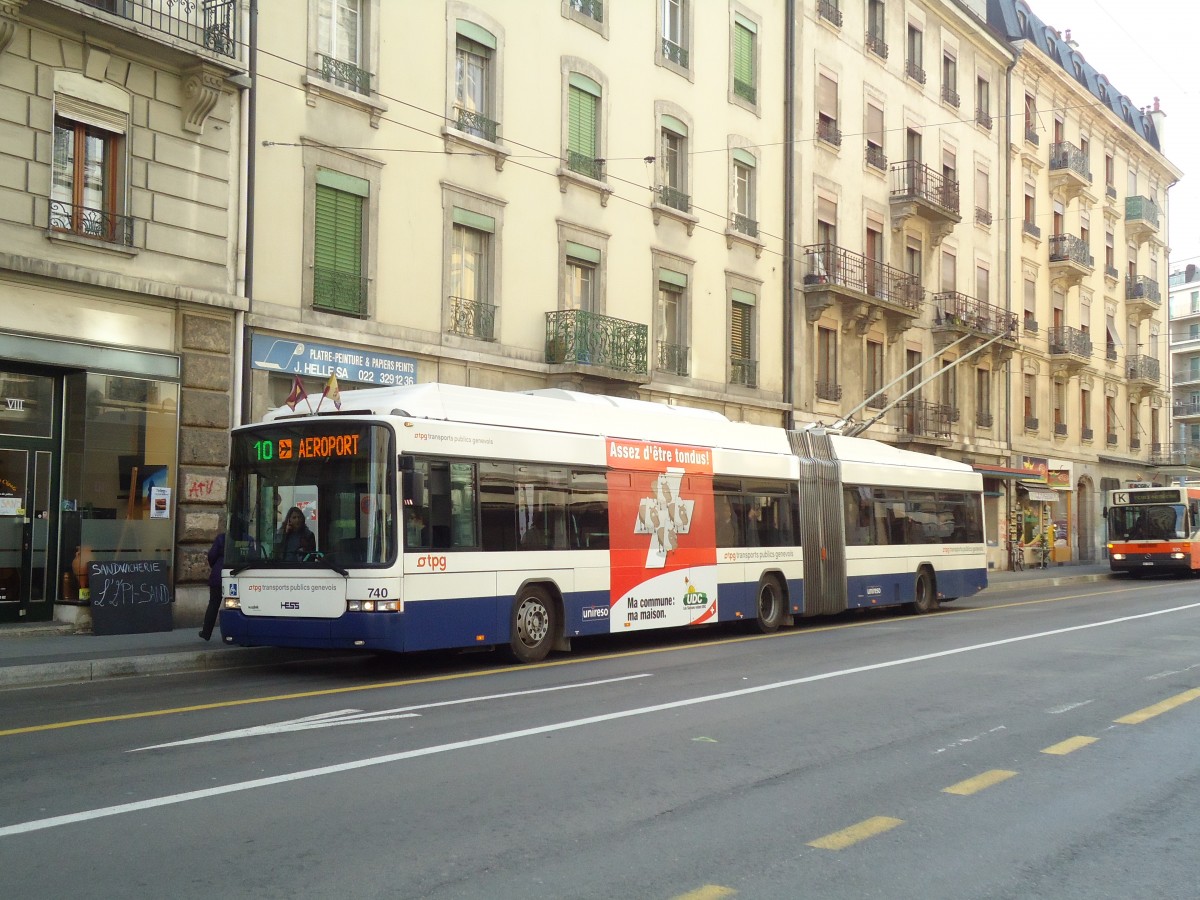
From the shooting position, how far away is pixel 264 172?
59.7 feet

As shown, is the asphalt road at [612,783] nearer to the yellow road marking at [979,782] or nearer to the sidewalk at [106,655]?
the yellow road marking at [979,782]

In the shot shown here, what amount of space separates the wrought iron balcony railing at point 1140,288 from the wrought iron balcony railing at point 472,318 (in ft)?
133

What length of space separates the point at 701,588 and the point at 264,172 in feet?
29.4

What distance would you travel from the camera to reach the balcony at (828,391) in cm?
3170

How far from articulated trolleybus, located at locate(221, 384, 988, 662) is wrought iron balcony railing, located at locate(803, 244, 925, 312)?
11631mm

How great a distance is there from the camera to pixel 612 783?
279 inches

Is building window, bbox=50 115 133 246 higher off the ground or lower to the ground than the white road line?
higher

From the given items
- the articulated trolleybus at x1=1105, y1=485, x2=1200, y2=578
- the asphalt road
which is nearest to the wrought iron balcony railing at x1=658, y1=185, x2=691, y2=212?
the asphalt road

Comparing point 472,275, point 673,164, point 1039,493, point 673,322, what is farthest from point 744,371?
point 1039,493

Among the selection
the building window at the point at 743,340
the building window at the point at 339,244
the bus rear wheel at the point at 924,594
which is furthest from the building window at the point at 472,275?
the bus rear wheel at the point at 924,594

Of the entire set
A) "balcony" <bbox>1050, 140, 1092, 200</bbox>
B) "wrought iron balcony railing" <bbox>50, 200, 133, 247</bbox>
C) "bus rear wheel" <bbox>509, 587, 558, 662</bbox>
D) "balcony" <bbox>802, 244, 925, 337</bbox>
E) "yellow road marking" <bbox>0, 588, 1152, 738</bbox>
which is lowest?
"yellow road marking" <bbox>0, 588, 1152, 738</bbox>

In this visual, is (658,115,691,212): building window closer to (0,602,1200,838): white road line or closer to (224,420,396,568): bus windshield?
(0,602,1200,838): white road line

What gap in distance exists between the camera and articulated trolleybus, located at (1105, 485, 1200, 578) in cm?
3728

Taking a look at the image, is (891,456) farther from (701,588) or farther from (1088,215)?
(1088,215)
